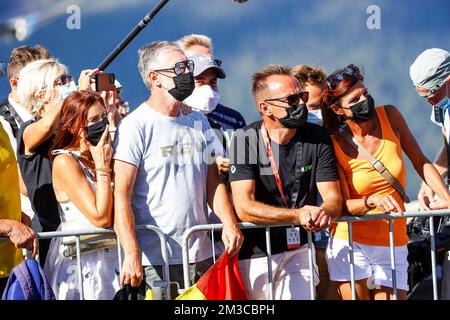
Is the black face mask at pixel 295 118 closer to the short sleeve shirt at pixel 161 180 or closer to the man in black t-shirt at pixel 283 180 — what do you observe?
the man in black t-shirt at pixel 283 180

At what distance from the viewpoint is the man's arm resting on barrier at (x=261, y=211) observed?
518 cm

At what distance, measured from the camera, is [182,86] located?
17.6ft

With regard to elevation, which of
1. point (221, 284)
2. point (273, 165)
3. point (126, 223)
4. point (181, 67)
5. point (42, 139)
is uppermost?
point (181, 67)

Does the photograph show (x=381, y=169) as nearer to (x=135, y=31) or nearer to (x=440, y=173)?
(x=440, y=173)

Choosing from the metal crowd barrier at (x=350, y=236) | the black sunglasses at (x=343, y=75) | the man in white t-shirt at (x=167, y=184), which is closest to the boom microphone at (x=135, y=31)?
the man in white t-shirt at (x=167, y=184)

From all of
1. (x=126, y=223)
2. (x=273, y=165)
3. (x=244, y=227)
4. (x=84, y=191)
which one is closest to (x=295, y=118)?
(x=273, y=165)

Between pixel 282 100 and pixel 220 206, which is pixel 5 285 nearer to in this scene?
pixel 220 206

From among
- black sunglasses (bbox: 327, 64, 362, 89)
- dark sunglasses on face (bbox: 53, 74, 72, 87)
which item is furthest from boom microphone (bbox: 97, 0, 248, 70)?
black sunglasses (bbox: 327, 64, 362, 89)

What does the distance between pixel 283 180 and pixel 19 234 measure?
1.51 metres

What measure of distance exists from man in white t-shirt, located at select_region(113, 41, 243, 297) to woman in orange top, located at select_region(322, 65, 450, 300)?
0.74 metres

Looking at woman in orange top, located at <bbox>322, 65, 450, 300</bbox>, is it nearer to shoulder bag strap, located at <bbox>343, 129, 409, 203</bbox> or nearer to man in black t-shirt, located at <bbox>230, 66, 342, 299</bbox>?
shoulder bag strap, located at <bbox>343, 129, 409, 203</bbox>

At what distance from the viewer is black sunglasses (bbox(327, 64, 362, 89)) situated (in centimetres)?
566

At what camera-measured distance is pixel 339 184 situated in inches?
216

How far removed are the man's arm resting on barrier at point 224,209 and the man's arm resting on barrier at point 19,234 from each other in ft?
3.40
